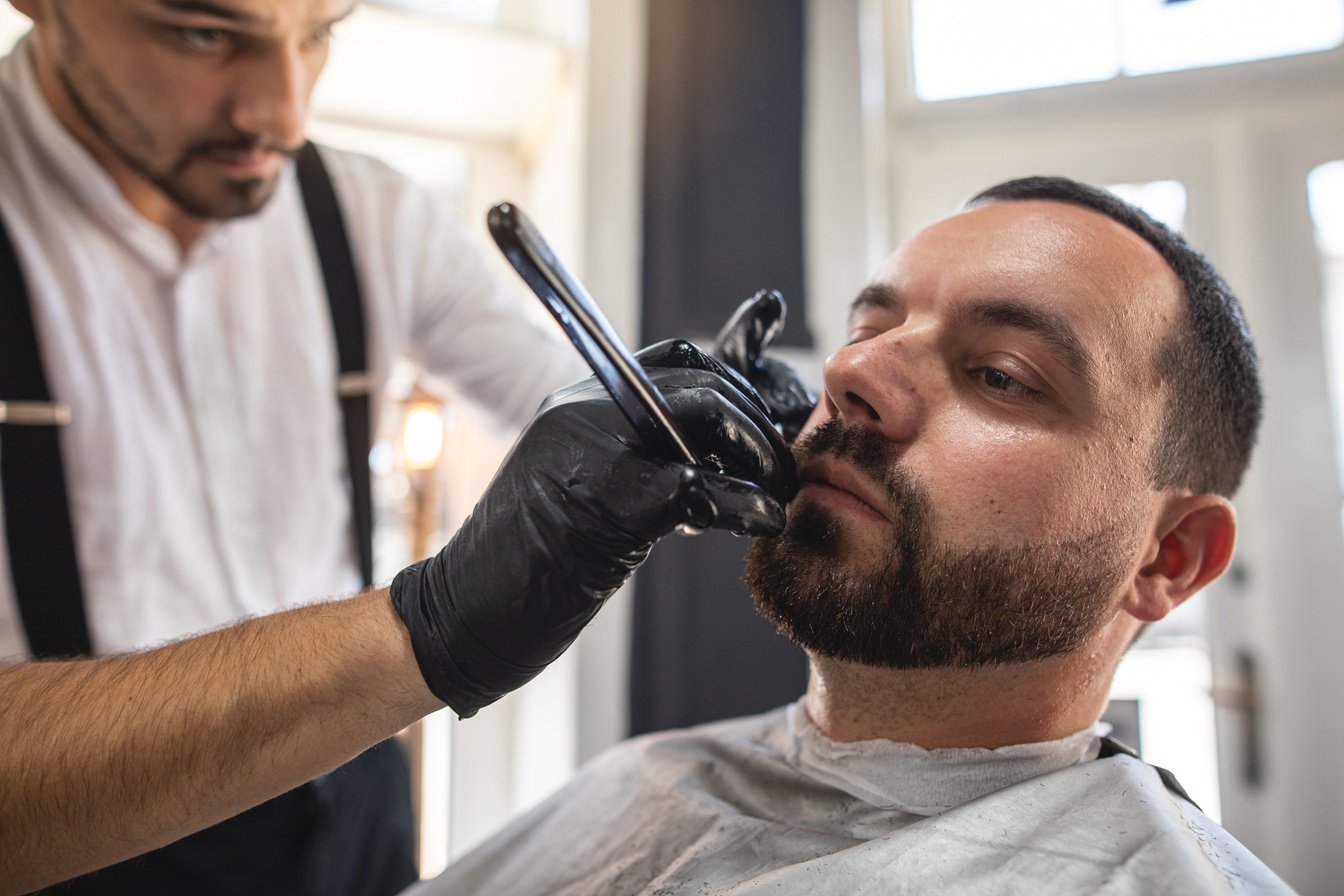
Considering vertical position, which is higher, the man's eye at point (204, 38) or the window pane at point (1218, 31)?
the window pane at point (1218, 31)

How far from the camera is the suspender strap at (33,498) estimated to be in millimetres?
1453

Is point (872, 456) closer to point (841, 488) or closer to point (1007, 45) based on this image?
point (841, 488)

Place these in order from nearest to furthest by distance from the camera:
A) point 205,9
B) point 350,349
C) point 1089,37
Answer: point 205,9 < point 350,349 < point 1089,37

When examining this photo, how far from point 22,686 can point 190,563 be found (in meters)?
0.75

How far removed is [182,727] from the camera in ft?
2.92

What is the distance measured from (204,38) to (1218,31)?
277 centimetres

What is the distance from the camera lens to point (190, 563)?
5.41 ft

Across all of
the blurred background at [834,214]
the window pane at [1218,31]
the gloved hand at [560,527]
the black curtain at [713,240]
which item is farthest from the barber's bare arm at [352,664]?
the window pane at [1218,31]

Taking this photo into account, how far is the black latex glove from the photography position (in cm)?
140

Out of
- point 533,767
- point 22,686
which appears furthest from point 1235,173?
point 22,686

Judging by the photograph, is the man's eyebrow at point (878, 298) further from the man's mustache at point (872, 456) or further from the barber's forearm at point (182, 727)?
the barber's forearm at point (182, 727)

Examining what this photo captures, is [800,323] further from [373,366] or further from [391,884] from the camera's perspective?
[391,884]

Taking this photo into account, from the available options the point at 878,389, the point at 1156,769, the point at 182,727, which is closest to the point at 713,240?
the point at 878,389

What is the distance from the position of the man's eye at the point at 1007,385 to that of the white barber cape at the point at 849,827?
44 cm
